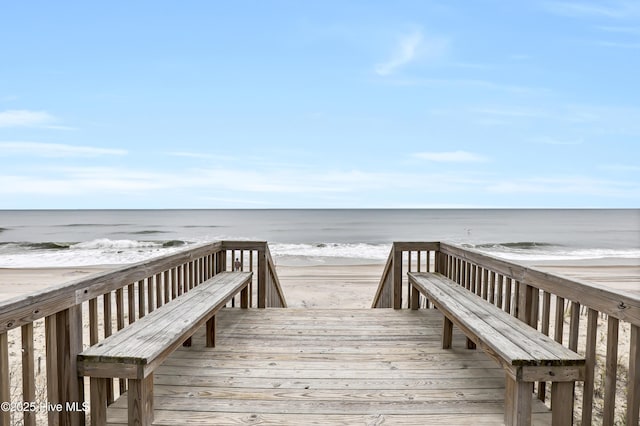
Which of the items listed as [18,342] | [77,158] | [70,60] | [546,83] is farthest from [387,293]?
[77,158]

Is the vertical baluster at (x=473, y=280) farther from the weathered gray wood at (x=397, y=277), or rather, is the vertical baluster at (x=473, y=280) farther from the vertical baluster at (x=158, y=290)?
the vertical baluster at (x=158, y=290)

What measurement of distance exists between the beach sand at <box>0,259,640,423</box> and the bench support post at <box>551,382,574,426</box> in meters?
4.36

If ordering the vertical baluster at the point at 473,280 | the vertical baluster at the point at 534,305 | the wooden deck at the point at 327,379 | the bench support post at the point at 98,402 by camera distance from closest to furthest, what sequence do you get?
1. the bench support post at the point at 98,402
2. the wooden deck at the point at 327,379
3. the vertical baluster at the point at 534,305
4. the vertical baluster at the point at 473,280

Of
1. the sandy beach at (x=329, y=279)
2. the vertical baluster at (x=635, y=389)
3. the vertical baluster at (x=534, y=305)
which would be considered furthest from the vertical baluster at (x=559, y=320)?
the sandy beach at (x=329, y=279)

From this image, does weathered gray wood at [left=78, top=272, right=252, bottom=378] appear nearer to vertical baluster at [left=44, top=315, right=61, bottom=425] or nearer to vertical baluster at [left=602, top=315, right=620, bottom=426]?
vertical baluster at [left=44, top=315, right=61, bottom=425]

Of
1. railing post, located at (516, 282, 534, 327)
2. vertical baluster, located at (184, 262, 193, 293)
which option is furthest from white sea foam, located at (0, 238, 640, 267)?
railing post, located at (516, 282, 534, 327)

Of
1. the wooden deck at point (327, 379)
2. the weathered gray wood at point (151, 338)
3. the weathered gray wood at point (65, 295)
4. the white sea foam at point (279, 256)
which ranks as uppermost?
the weathered gray wood at point (65, 295)

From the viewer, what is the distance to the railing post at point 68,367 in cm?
194

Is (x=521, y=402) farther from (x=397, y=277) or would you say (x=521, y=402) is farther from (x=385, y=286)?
(x=385, y=286)

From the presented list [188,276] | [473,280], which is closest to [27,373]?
[188,276]

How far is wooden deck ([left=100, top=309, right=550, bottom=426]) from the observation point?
2283 millimetres

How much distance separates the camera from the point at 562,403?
2031mm

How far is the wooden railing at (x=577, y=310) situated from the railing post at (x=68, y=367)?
8.93ft

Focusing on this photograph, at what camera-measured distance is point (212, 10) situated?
16.4 m
